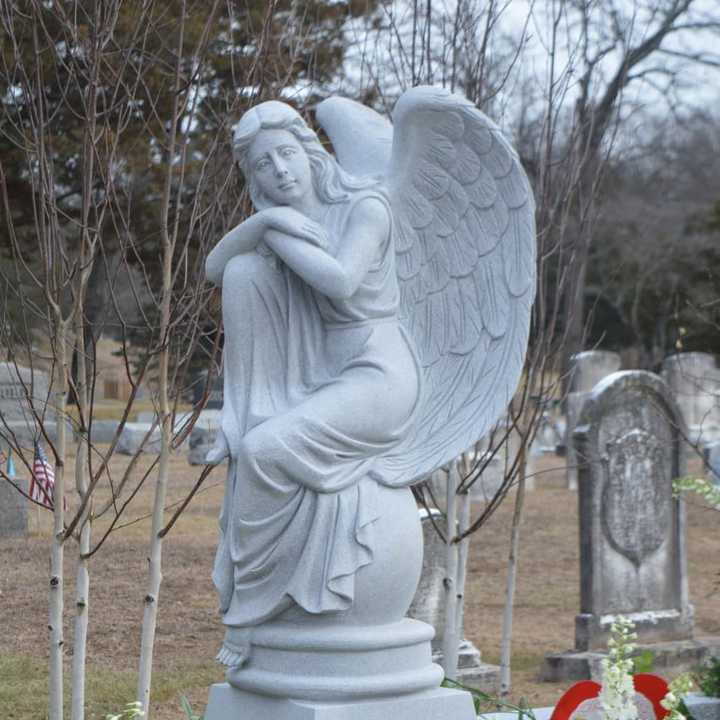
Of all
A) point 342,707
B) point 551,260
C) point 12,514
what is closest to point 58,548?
point 342,707

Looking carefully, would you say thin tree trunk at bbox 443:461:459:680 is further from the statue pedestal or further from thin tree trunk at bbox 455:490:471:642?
the statue pedestal

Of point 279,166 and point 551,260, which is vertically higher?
point 551,260

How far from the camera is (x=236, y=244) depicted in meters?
4.83

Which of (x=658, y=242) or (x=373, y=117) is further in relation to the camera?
(x=658, y=242)

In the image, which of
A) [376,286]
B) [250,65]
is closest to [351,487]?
[376,286]

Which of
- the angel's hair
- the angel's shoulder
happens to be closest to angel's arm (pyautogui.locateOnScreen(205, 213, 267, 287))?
the angel's hair

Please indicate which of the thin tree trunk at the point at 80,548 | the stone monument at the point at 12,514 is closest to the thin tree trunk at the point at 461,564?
the thin tree trunk at the point at 80,548

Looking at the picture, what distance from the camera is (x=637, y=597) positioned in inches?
398

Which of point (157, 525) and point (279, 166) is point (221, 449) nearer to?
point (279, 166)

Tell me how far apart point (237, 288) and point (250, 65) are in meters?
2.36

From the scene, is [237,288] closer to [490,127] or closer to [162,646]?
[490,127]

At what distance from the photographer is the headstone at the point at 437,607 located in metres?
8.82

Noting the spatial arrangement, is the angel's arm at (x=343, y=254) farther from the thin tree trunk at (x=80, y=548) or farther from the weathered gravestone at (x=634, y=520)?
the weathered gravestone at (x=634, y=520)

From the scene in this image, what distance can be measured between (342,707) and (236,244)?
1.60 m
